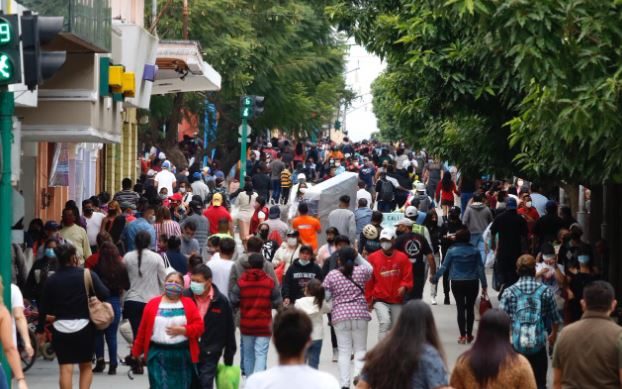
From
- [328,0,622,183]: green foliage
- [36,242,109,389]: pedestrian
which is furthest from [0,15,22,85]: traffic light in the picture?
[328,0,622,183]: green foliage

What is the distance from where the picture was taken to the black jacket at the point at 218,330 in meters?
13.1

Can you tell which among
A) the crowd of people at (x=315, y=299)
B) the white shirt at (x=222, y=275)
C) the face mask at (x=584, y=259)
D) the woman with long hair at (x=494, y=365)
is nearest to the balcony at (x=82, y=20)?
the crowd of people at (x=315, y=299)

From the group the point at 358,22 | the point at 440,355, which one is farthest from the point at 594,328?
the point at 358,22

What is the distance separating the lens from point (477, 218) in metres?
25.6

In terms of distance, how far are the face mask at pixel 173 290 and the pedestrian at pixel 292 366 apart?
15.0 feet

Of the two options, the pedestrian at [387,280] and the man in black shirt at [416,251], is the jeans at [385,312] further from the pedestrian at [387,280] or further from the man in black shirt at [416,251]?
the man in black shirt at [416,251]

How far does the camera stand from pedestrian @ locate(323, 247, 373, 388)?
1547cm

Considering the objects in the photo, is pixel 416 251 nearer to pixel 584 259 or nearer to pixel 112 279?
pixel 584 259

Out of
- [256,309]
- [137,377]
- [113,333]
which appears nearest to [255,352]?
[256,309]

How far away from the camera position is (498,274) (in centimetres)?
2169

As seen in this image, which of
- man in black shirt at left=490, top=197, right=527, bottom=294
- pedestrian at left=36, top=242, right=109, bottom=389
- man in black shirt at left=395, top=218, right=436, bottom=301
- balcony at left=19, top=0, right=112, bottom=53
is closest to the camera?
pedestrian at left=36, top=242, right=109, bottom=389

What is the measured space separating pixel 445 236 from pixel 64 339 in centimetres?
1038

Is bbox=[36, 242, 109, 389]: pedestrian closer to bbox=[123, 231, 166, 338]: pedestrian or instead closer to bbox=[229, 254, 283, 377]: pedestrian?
bbox=[229, 254, 283, 377]: pedestrian

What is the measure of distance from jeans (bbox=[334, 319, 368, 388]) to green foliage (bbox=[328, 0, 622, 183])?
8.05ft
